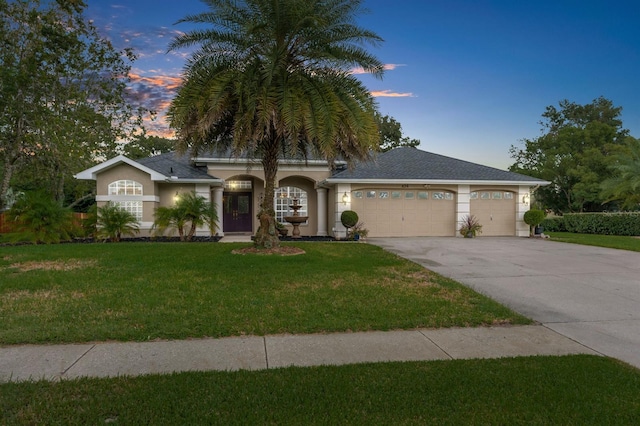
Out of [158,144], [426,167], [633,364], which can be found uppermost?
[158,144]

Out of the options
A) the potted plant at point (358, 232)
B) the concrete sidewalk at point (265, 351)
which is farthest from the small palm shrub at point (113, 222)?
the concrete sidewalk at point (265, 351)

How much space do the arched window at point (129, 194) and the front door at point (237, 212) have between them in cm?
456

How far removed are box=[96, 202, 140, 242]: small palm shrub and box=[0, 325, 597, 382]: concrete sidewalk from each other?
10876 millimetres

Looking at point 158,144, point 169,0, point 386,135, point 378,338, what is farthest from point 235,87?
point 158,144

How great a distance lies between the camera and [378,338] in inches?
175

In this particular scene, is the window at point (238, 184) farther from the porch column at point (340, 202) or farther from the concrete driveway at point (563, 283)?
the concrete driveway at point (563, 283)

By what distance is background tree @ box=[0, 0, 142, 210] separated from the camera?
15227 millimetres

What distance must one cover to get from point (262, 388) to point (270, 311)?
2.23m

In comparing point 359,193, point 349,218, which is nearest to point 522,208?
point 359,193

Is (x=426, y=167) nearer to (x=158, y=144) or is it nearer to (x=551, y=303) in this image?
(x=551, y=303)

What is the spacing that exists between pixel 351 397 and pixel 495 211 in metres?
17.4

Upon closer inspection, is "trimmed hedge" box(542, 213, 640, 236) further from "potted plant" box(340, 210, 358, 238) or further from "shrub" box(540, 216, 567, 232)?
"potted plant" box(340, 210, 358, 238)

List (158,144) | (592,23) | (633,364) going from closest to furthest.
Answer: (633,364) < (592,23) < (158,144)

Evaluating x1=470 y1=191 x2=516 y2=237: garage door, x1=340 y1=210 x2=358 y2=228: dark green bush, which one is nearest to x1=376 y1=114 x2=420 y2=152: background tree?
x1=470 y1=191 x2=516 y2=237: garage door
